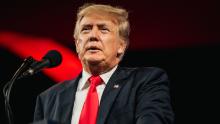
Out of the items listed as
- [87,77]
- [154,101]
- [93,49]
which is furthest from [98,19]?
[154,101]

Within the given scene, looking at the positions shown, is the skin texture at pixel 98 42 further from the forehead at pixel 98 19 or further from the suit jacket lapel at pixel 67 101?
the suit jacket lapel at pixel 67 101

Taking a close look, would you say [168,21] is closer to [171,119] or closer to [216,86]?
[216,86]

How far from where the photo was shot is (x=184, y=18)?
140 inches

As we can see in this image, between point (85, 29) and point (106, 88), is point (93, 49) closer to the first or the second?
point (85, 29)

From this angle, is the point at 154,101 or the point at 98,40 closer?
the point at 154,101

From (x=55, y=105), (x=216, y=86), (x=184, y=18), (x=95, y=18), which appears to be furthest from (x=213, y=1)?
(x=55, y=105)

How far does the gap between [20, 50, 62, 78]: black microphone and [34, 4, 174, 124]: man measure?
0.35 metres

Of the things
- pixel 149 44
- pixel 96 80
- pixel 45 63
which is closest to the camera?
pixel 45 63

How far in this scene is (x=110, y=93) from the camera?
2.40 metres

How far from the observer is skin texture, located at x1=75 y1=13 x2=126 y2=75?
2.60 m

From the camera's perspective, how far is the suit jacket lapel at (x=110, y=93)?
232 cm

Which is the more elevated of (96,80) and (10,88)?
(10,88)

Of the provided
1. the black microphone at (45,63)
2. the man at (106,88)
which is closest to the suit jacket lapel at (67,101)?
the man at (106,88)

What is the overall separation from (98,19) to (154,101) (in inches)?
26.0
